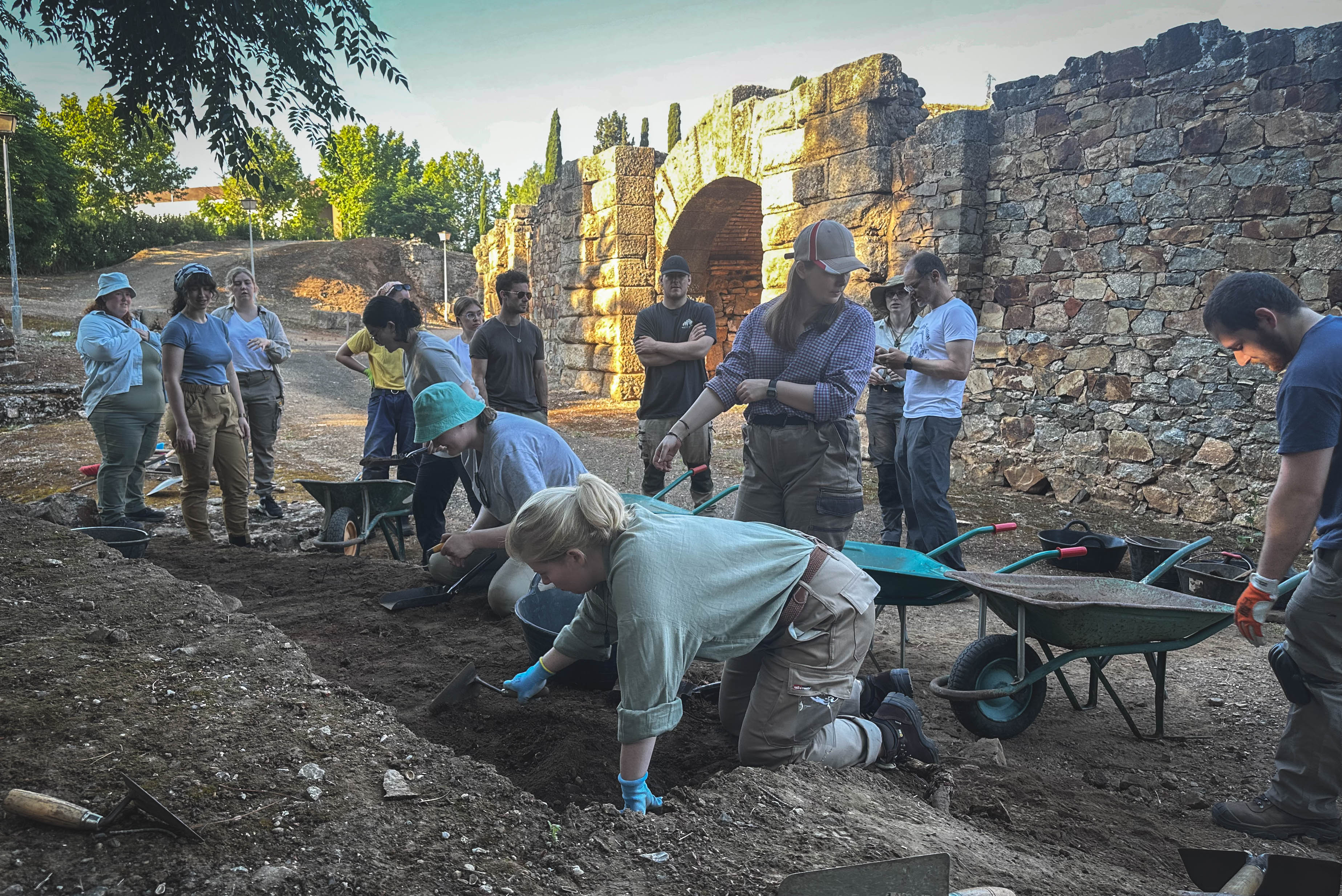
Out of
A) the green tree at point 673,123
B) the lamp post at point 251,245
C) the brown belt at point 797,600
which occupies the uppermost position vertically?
the green tree at point 673,123

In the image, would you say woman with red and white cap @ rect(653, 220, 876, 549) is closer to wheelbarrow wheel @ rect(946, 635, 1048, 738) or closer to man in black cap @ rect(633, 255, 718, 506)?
wheelbarrow wheel @ rect(946, 635, 1048, 738)

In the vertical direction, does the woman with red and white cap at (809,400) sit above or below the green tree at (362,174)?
below

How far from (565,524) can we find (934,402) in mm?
3203

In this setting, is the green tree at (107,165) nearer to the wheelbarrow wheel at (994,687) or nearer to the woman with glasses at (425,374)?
the woman with glasses at (425,374)

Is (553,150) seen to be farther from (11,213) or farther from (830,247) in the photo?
(830,247)

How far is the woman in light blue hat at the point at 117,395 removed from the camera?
5.18 metres

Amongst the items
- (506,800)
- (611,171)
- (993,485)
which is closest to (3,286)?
(611,171)

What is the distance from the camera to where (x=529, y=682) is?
2.67 meters

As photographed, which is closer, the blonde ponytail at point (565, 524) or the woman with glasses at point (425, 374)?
the blonde ponytail at point (565, 524)

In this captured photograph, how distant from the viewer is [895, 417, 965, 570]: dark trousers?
15.7ft

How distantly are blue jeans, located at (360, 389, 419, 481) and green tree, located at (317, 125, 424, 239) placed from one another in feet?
130

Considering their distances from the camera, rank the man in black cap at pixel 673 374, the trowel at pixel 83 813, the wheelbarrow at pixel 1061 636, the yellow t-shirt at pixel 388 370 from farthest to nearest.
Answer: the yellow t-shirt at pixel 388 370 < the man in black cap at pixel 673 374 < the wheelbarrow at pixel 1061 636 < the trowel at pixel 83 813

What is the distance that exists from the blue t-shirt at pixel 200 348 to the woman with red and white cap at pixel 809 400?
3.22 m

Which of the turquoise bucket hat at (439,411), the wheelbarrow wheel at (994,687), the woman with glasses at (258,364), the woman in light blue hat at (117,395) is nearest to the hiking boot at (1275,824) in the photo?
the wheelbarrow wheel at (994,687)
